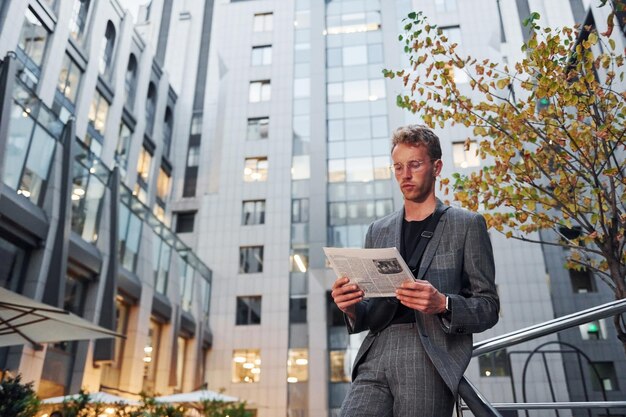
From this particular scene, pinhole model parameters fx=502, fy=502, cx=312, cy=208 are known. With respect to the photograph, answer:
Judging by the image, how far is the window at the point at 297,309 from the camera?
2952cm

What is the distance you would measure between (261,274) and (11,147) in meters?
18.4

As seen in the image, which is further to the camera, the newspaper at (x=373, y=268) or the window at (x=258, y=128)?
the window at (x=258, y=128)

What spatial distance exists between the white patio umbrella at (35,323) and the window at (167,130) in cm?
2911

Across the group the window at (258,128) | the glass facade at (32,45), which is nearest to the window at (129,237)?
the glass facade at (32,45)

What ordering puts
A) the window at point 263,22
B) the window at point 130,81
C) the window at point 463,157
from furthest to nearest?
the window at point 263,22 < the window at point 130,81 < the window at point 463,157

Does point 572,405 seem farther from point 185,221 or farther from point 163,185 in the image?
point 163,185

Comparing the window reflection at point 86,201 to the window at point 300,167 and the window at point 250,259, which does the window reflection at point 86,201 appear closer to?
the window at point 250,259

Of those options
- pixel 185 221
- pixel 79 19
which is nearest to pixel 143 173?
pixel 185 221

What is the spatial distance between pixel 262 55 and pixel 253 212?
12.6 metres

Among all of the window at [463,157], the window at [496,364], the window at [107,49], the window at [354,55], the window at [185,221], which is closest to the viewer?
the window at [496,364]

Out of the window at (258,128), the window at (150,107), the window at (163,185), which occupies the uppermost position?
the window at (150,107)

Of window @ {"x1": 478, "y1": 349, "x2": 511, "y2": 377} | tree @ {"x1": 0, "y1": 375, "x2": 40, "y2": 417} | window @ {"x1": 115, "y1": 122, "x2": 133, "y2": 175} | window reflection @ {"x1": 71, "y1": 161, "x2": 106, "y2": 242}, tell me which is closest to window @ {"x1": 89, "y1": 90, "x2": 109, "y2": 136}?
window @ {"x1": 115, "y1": 122, "x2": 133, "y2": 175}

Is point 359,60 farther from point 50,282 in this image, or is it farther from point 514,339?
point 514,339

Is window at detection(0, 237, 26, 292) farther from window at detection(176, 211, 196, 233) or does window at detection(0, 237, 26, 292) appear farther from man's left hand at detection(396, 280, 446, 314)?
window at detection(176, 211, 196, 233)
